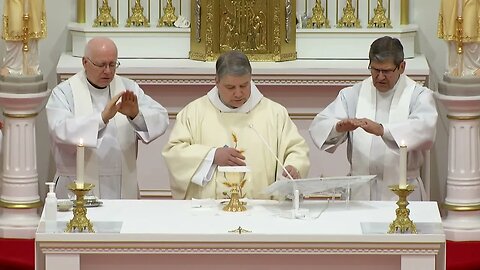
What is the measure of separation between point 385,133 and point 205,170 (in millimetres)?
1066

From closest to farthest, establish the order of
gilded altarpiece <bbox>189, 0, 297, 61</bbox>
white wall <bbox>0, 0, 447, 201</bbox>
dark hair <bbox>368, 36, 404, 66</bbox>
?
dark hair <bbox>368, 36, 404, 66</bbox> → gilded altarpiece <bbox>189, 0, 297, 61</bbox> → white wall <bbox>0, 0, 447, 201</bbox>

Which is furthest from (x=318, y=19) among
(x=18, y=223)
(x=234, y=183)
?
(x=234, y=183)

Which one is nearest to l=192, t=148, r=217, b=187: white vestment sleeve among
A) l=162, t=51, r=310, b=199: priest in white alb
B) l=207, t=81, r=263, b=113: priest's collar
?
l=162, t=51, r=310, b=199: priest in white alb

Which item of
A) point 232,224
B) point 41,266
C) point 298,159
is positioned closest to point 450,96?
point 298,159

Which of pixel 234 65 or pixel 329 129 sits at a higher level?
pixel 234 65

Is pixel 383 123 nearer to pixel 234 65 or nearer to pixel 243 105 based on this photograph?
pixel 243 105

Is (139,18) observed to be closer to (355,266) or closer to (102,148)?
(102,148)

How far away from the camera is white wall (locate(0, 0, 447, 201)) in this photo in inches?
394

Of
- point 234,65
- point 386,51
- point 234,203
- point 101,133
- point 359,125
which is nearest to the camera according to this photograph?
point 234,203

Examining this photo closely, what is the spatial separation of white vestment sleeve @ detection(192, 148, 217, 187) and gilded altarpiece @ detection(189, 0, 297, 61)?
2.43 m

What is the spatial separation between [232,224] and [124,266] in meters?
0.54

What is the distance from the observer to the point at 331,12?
1020 cm

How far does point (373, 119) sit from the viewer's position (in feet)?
26.8

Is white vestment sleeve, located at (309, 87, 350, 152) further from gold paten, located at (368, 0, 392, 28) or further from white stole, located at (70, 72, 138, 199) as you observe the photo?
gold paten, located at (368, 0, 392, 28)
